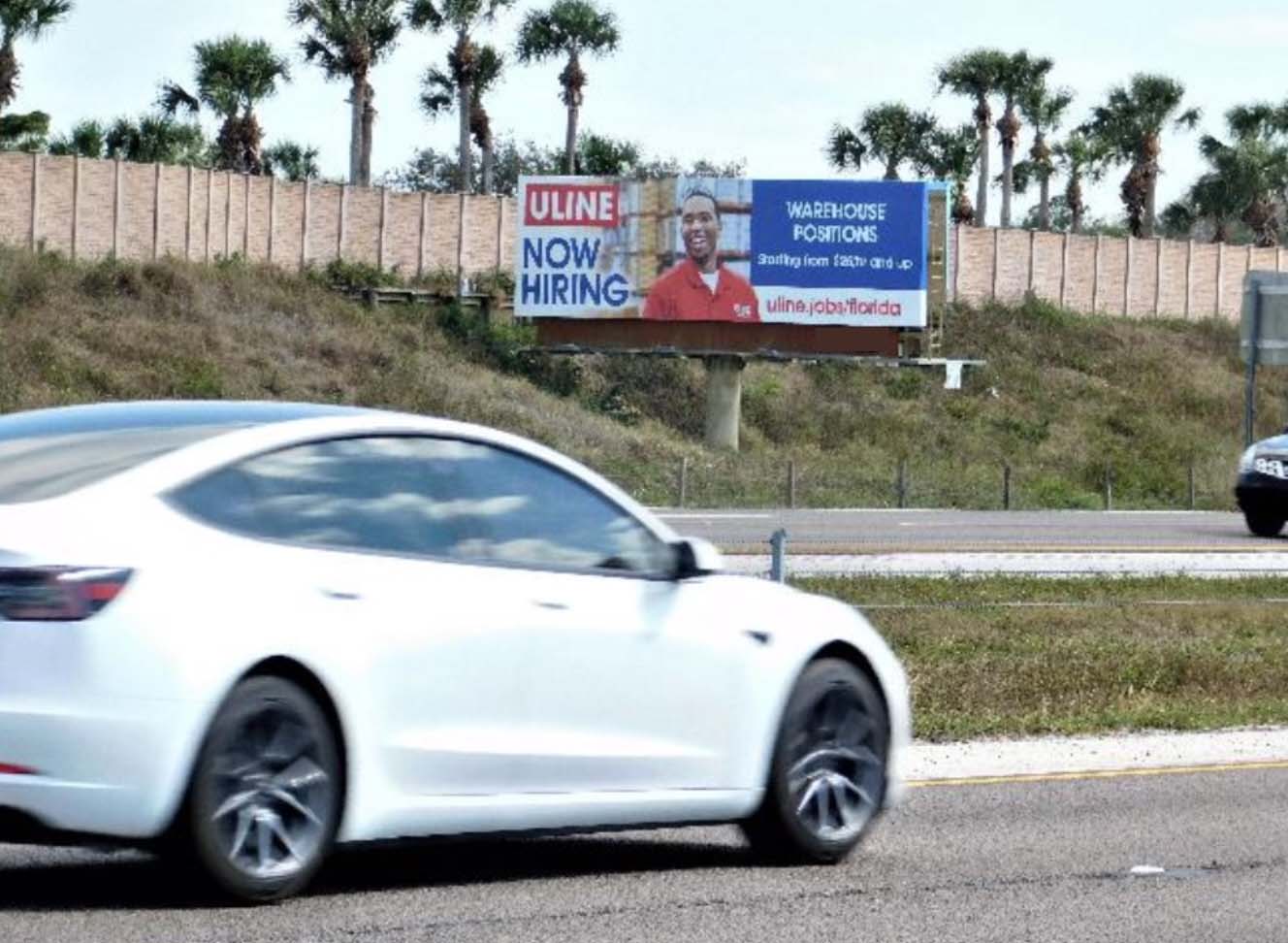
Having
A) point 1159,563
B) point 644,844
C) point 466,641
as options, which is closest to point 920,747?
point 644,844

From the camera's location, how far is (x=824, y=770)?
35.1 ft

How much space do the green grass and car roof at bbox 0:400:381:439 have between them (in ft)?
20.3

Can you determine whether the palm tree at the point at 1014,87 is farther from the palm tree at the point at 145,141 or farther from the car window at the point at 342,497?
the car window at the point at 342,497

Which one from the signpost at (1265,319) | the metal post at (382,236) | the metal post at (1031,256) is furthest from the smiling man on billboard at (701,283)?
the signpost at (1265,319)

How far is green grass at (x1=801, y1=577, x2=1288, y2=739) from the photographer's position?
1661 centimetres

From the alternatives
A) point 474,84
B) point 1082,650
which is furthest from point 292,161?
point 1082,650

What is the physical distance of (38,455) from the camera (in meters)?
9.02

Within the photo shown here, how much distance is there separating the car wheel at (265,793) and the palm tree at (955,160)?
294 ft

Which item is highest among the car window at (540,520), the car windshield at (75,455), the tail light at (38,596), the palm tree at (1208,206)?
the palm tree at (1208,206)

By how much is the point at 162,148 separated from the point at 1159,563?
180 ft

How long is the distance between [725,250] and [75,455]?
55.4 meters

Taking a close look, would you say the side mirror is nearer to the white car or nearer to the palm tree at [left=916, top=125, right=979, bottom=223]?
the white car

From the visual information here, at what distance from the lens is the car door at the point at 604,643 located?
31.9 feet

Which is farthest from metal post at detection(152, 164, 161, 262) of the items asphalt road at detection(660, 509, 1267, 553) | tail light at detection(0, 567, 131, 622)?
tail light at detection(0, 567, 131, 622)
